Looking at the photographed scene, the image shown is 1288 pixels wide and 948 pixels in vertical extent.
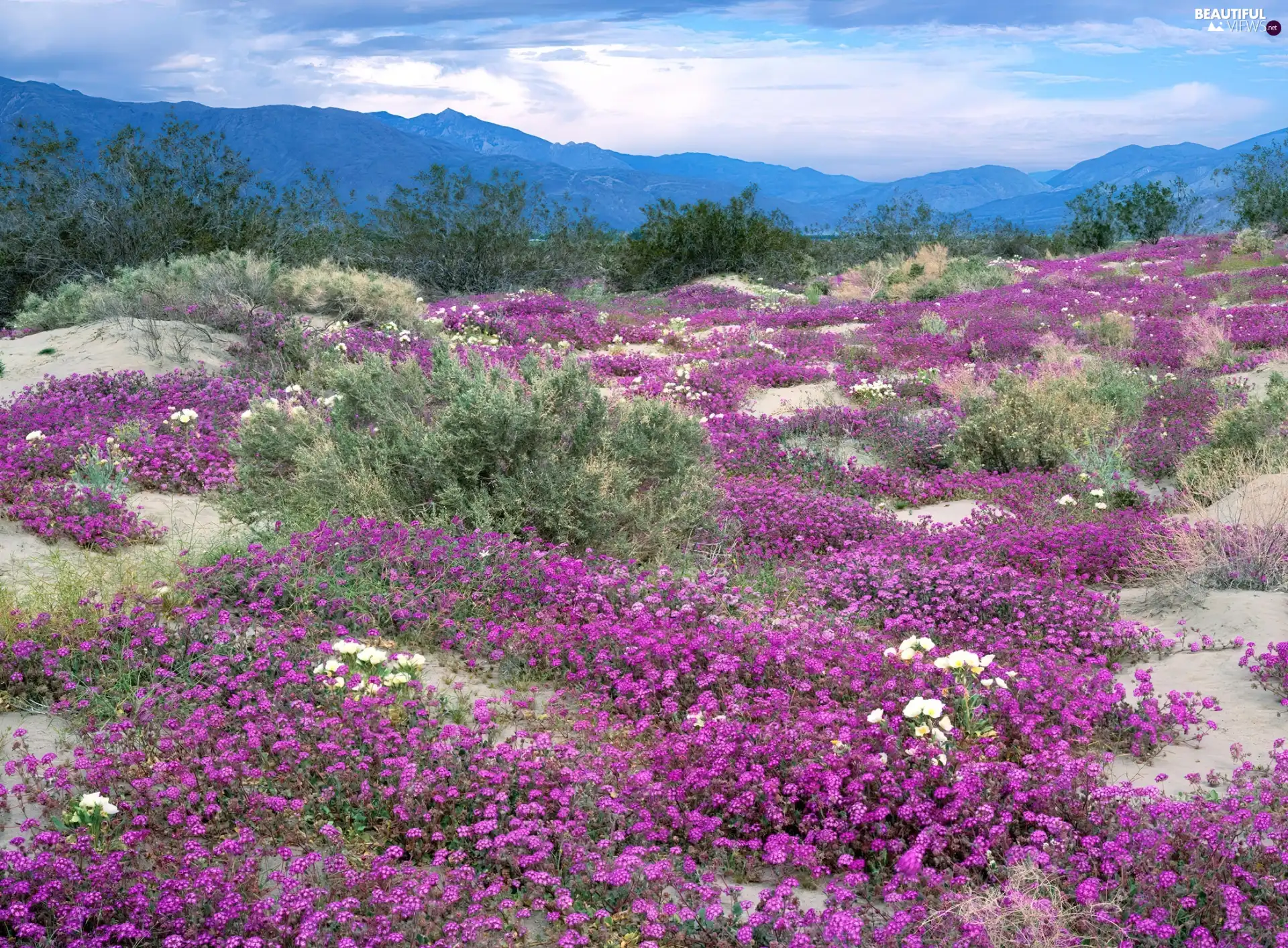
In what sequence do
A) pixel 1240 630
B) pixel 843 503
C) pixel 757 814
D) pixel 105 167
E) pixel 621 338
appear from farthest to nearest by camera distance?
pixel 105 167
pixel 621 338
pixel 843 503
pixel 1240 630
pixel 757 814

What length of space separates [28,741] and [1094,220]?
174 ft

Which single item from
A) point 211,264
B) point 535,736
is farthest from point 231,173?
point 535,736

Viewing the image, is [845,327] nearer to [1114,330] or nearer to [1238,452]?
[1114,330]

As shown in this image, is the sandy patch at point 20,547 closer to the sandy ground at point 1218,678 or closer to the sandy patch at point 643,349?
the sandy ground at point 1218,678

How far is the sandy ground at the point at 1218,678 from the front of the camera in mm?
4430

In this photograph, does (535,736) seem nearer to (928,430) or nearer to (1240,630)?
(1240,630)

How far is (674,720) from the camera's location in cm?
470

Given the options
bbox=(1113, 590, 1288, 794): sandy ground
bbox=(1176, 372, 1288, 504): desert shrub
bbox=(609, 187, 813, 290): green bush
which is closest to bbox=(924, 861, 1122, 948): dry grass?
bbox=(1113, 590, 1288, 794): sandy ground

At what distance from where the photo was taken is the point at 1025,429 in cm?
1023

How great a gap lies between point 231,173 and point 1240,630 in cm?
2742

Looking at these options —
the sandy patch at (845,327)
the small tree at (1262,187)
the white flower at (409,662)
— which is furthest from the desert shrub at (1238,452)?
the small tree at (1262,187)

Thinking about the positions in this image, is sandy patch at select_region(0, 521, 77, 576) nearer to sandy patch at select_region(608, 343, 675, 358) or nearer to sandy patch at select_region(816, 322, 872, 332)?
sandy patch at select_region(608, 343, 675, 358)

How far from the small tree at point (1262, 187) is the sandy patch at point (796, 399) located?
3510 centimetres

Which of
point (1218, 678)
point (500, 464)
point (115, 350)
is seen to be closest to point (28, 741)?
point (500, 464)
